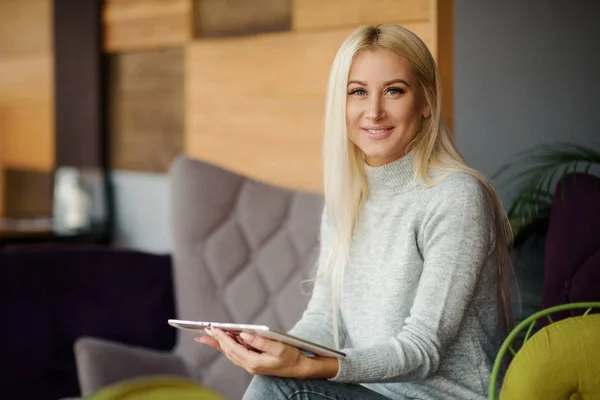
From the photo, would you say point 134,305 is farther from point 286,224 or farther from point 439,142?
point 439,142

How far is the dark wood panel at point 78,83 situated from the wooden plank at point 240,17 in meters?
0.66

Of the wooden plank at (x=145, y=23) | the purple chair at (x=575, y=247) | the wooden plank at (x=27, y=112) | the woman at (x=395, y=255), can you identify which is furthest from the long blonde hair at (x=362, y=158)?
the wooden plank at (x=27, y=112)

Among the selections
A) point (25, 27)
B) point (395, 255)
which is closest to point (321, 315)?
point (395, 255)

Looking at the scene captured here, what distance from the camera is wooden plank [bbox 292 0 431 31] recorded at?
2375 millimetres

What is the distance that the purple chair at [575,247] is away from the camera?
6.40 feet

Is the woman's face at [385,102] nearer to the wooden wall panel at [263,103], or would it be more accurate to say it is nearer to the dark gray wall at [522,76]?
the dark gray wall at [522,76]

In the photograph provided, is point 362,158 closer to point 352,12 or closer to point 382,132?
point 382,132

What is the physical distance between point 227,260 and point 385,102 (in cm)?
82

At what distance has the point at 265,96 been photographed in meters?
2.89

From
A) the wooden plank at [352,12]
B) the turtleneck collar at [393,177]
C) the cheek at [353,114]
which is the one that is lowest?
the turtleneck collar at [393,177]

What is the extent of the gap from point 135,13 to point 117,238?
919 mm

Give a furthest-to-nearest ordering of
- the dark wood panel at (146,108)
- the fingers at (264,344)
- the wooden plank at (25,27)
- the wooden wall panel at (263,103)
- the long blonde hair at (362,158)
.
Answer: the wooden plank at (25,27) < the dark wood panel at (146,108) < the wooden wall panel at (263,103) < the long blonde hair at (362,158) < the fingers at (264,344)

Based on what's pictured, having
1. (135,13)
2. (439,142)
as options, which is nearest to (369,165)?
(439,142)

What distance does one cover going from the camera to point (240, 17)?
3035 mm
